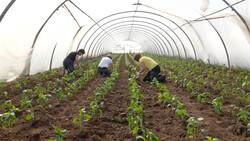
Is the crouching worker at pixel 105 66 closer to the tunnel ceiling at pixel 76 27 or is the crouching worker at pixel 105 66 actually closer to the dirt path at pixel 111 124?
the tunnel ceiling at pixel 76 27

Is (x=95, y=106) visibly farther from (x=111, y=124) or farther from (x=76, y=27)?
(x=76, y=27)

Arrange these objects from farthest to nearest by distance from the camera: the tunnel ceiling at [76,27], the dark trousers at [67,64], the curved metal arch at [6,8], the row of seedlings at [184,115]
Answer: the dark trousers at [67,64] < the tunnel ceiling at [76,27] < the curved metal arch at [6,8] < the row of seedlings at [184,115]

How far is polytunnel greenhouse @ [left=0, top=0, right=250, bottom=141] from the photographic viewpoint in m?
3.76

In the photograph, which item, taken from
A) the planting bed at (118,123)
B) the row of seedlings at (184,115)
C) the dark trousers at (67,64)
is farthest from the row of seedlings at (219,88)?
the dark trousers at (67,64)

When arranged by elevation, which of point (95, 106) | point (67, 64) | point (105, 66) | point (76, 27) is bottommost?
point (95, 106)

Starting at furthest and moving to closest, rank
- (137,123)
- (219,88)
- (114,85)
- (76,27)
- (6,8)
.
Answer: (76,27) → (114,85) → (219,88) → (6,8) → (137,123)

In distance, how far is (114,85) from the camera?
7.69 meters

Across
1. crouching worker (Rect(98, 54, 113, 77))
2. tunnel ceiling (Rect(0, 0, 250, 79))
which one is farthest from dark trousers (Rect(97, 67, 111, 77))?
tunnel ceiling (Rect(0, 0, 250, 79))

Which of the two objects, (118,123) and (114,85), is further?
(114,85)

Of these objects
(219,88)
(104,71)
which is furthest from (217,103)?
(104,71)

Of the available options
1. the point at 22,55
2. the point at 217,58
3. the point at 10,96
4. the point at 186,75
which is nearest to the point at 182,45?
the point at 217,58

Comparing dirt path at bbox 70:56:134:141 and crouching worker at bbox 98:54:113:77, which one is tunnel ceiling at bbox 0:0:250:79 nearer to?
crouching worker at bbox 98:54:113:77

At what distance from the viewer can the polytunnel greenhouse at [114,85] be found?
3.76m

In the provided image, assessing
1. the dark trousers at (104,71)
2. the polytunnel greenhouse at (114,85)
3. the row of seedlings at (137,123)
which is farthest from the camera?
the dark trousers at (104,71)
